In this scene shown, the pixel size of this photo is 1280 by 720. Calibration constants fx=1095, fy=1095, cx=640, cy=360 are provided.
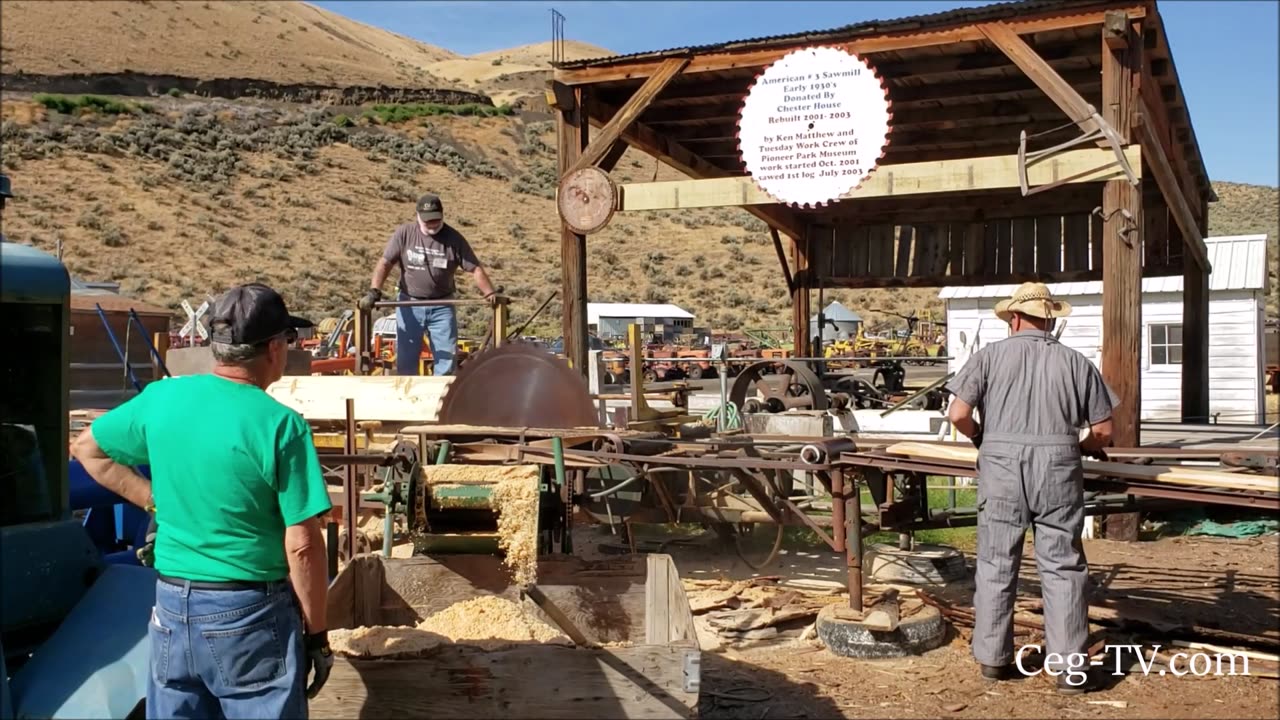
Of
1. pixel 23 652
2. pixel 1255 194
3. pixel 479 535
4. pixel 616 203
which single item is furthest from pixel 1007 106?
pixel 1255 194

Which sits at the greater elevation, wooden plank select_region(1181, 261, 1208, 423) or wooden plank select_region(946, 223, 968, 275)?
wooden plank select_region(946, 223, 968, 275)

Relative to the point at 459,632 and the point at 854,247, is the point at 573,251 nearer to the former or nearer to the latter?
the point at 459,632

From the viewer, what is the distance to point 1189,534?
9.55 meters

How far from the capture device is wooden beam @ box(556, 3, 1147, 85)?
8102 millimetres

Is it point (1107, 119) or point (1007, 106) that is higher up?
point (1007, 106)

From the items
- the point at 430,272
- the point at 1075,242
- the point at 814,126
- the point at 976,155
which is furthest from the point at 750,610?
the point at 1075,242

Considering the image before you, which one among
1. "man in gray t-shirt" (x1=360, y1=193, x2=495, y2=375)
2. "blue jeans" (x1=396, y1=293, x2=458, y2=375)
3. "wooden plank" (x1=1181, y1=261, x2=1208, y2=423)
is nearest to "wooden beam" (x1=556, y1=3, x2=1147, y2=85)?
"man in gray t-shirt" (x1=360, y1=193, x2=495, y2=375)

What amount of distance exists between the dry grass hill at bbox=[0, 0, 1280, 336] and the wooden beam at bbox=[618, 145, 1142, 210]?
24.3m

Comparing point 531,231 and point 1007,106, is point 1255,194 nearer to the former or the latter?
point 531,231

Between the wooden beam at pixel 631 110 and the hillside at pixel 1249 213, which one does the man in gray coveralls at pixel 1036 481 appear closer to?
the wooden beam at pixel 631 110

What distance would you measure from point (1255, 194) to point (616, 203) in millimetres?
67763

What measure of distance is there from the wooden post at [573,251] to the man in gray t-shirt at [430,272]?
95cm

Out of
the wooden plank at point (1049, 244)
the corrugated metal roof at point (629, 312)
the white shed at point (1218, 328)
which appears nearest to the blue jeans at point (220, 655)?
the wooden plank at point (1049, 244)

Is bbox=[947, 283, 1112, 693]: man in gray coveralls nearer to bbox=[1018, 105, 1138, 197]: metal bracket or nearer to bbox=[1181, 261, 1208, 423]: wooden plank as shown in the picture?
bbox=[1018, 105, 1138, 197]: metal bracket
